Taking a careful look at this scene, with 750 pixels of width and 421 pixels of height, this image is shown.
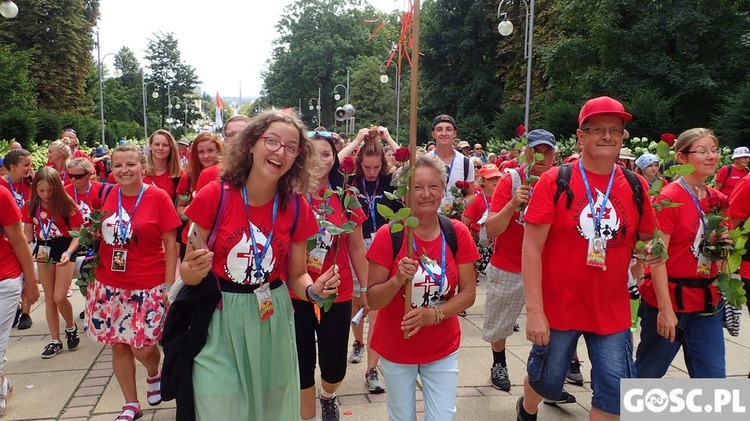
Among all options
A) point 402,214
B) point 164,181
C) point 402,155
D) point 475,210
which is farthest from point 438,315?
point 164,181

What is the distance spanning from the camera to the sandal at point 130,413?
3.99 metres

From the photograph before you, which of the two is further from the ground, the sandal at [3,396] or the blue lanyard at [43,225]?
the blue lanyard at [43,225]

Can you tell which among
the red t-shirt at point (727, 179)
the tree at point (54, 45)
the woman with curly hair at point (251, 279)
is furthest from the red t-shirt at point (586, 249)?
the tree at point (54, 45)

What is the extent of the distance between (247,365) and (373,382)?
2092 mm

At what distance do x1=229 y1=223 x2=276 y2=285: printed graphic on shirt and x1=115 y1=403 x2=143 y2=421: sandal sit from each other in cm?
202

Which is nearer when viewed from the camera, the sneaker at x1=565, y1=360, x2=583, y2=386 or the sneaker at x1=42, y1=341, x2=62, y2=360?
the sneaker at x1=565, y1=360, x2=583, y2=386

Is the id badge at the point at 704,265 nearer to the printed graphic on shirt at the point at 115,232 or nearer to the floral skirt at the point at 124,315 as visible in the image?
the floral skirt at the point at 124,315

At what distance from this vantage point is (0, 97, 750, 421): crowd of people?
2684mm

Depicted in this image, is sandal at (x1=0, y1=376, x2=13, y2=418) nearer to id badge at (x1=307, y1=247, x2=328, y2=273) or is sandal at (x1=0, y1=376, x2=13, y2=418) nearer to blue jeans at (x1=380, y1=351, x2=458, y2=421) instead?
id badge at (x1=307, y1=247, x2=328, y2=273)

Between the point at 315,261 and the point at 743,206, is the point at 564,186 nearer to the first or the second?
the point at 315,261

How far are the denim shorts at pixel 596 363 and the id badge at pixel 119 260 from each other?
287 cm

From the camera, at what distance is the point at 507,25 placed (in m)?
17.0

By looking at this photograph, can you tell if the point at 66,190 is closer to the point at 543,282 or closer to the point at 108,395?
the point at 108,395

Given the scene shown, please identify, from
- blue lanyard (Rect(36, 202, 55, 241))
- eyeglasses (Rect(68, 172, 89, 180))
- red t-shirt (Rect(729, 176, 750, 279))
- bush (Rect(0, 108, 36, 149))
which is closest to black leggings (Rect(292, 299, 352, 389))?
red t-shirt (Rect(729, 176, 750, 279))
